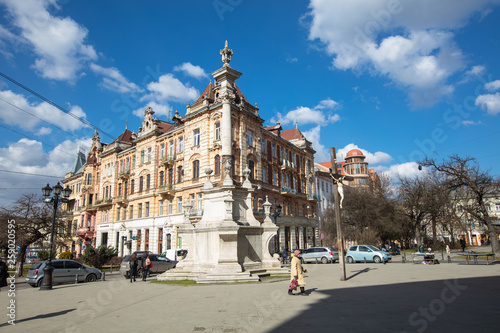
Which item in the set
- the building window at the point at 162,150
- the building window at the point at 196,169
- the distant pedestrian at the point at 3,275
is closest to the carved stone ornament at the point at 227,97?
the building window at the point at 196,169

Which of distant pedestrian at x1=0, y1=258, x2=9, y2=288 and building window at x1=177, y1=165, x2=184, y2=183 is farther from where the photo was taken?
building window at x1=177, y1=165, x2=184, y2=183

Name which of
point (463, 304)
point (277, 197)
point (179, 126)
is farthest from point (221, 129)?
point (463, 304)

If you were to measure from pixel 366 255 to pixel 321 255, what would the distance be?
4.41 meters

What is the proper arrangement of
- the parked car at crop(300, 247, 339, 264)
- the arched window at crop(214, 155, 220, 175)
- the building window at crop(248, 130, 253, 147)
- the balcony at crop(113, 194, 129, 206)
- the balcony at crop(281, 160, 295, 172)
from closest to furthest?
the parked car at crop(300, 247, 339, 264) → the arched window at crop(214, 155, 220, 175) → the building window at crop(248, 130, 253, 147) → the balcony at crop(281, 160, 295, 172) → the balcony at crop(113, 194, 129, 206)

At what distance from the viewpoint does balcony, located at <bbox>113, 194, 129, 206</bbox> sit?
1847 inches

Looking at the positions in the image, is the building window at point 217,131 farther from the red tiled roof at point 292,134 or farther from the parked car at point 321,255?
the red tiled roof at point 292,134

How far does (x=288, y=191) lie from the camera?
1748 inches

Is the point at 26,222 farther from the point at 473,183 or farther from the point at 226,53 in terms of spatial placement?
the point at 473,183

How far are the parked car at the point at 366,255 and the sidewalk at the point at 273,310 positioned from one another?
15544 mm

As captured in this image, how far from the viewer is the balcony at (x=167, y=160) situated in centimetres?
4059

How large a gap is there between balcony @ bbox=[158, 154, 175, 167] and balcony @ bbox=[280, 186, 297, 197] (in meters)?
14.5

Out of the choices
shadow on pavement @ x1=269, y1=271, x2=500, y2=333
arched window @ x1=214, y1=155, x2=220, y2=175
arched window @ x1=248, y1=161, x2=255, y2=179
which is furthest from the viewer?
arched window @ x1=248, y1=161, x2=255, y2=179

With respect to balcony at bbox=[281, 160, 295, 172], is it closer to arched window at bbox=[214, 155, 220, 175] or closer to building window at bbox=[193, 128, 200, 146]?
arched window at bbox=[214, 155, 220, 175]

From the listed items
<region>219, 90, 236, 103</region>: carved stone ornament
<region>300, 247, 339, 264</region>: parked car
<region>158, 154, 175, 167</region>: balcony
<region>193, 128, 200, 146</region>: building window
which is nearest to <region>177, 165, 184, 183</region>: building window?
<region>158, 154, 175, 167</region>: balcony
